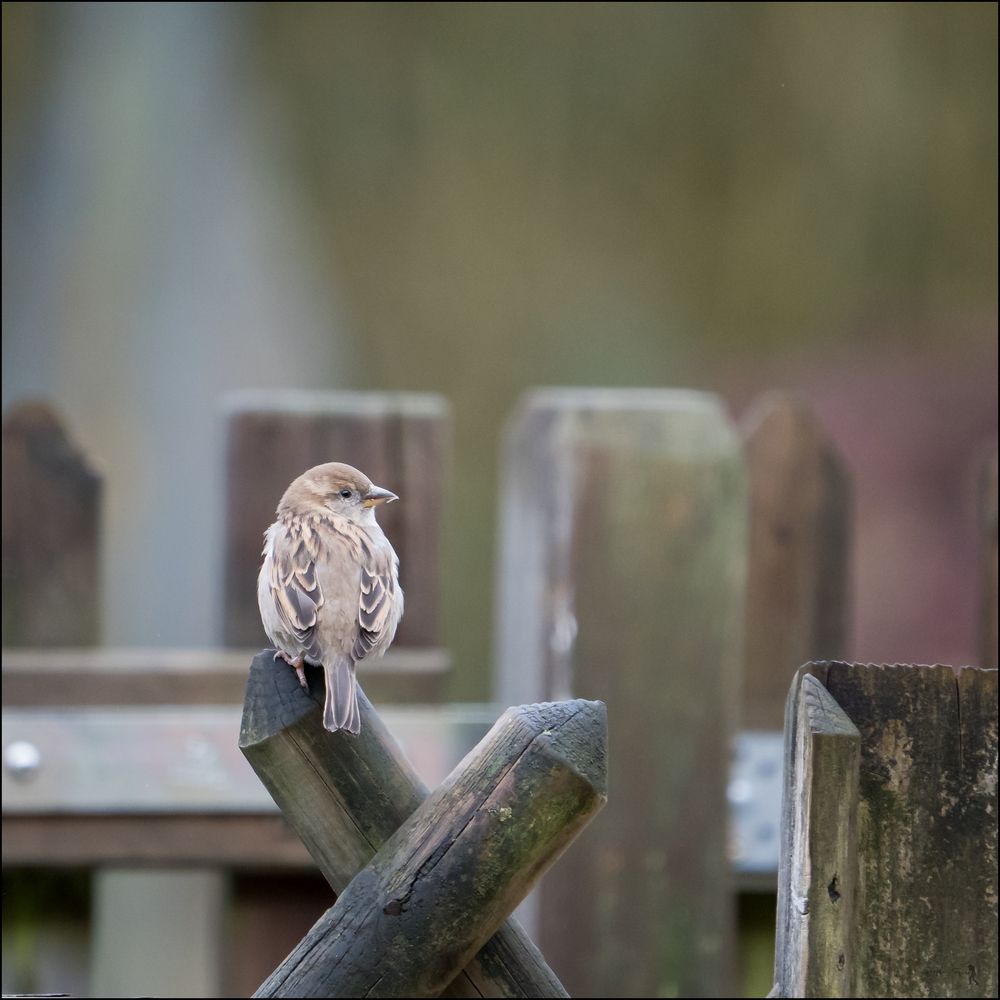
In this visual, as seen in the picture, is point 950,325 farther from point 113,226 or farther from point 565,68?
point 113,226

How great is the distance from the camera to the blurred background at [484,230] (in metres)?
5.45

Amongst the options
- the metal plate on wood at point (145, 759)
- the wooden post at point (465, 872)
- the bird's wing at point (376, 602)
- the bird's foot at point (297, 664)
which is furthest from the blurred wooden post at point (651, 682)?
the wooden post at point (465, 872)

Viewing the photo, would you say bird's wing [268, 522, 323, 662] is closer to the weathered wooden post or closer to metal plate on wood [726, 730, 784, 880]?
the weathered wooden post

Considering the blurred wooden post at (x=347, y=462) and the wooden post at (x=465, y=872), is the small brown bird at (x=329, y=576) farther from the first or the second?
the blurred wooden post at (x=347, y=462)

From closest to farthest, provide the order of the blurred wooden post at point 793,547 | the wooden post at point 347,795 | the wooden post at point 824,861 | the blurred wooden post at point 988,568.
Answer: the wooden post at point 824,861, the wooden post at point 347,795, the blurred wooden post at point 988,568, the blurred wooden post at point 793,547

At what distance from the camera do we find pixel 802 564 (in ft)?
8.87

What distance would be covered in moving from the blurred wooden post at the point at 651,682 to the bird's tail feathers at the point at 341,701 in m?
0.72

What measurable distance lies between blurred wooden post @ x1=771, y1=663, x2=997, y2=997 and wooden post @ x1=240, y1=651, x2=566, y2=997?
0.24 m

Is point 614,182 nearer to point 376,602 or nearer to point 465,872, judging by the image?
point 376,602

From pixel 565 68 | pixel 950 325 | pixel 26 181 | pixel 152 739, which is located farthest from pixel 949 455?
pixel 152 739

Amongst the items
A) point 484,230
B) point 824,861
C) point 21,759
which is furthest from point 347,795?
point 484,230

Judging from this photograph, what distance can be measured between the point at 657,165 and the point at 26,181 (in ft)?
7.47

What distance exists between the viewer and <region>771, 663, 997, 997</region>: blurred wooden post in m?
1.33

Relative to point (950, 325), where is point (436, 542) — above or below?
below
